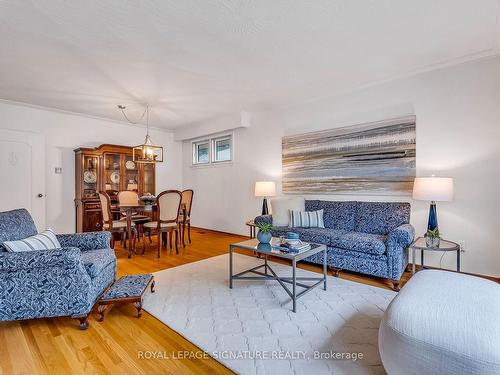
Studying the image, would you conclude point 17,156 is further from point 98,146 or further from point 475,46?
point 475,46

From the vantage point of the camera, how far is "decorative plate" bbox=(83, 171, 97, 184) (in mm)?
5098

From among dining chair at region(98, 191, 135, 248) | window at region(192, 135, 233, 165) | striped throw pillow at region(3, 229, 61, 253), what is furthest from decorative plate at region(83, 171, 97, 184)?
striped throw pillow at region(3, 229, 61, 253)

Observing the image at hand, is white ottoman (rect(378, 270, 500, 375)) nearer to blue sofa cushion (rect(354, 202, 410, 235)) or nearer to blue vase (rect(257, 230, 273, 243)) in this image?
blue vase (rect(257, 230, 273, 243))

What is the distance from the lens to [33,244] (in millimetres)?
2121

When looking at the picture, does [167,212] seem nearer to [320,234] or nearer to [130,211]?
[130,211]

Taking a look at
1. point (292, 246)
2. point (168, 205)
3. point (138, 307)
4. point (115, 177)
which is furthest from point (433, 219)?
point (115, 177)

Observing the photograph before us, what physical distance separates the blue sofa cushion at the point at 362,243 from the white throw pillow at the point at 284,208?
91 centimetres

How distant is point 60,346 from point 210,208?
4.50 metres

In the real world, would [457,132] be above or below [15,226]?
above

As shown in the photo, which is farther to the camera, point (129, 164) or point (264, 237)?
point (129, 164)

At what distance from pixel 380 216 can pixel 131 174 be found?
4858mm

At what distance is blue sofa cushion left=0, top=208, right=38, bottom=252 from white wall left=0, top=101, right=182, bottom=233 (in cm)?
293

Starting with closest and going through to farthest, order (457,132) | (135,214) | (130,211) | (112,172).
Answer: (457,132), (130,211), (135,214), (112,172)

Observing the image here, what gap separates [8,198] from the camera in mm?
4434
